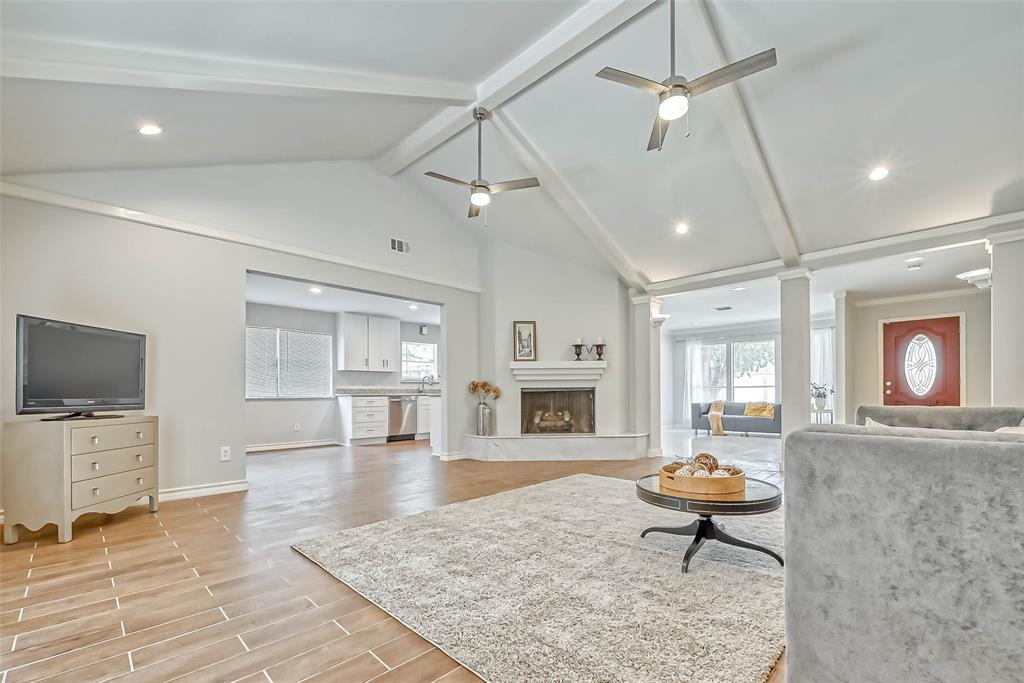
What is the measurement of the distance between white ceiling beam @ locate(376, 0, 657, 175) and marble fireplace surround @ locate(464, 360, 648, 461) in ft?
10.2

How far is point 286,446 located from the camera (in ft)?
26.0

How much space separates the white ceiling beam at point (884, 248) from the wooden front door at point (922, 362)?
11.4ft

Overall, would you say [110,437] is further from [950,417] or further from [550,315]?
[950,417]

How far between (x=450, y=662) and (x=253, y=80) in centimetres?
335

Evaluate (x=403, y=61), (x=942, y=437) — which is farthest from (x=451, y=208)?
(x=942, y=437)

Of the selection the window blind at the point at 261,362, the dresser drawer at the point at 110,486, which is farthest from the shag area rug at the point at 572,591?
the window blind at the point at 261,362

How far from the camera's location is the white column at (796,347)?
17.5 feet

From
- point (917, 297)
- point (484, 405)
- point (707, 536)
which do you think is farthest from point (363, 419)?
point (917, 297)

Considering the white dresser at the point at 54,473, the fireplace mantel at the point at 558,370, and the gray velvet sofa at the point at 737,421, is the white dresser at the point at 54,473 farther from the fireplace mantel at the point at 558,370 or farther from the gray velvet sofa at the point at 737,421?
the gray velvet sofa at the point at 737,421

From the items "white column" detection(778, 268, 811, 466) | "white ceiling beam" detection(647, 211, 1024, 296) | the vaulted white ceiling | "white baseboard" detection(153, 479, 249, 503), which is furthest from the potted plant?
"white baseboard" detection(153, 479, 249, 503)

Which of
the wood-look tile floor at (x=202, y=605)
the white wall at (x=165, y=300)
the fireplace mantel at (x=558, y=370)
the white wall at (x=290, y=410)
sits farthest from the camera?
the white wall at (x=290, y=410)

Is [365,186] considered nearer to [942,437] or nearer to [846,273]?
[942,437]

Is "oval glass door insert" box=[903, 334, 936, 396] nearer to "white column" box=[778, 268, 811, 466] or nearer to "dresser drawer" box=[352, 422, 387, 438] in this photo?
"white column" box=[778, 268, 811, 466]

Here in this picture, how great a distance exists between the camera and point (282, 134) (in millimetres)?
4105
